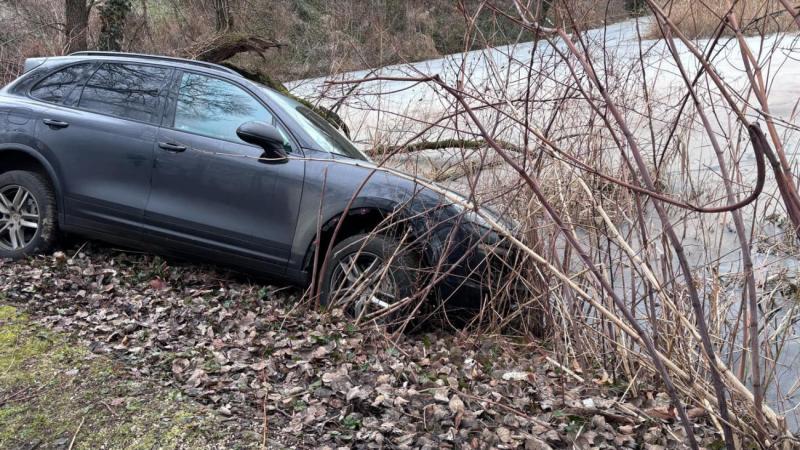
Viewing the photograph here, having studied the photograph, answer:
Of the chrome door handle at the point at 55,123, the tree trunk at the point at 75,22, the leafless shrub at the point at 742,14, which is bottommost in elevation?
the chrome door handle at the point at 55,123

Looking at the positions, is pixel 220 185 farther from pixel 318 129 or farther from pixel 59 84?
pixel 59 84

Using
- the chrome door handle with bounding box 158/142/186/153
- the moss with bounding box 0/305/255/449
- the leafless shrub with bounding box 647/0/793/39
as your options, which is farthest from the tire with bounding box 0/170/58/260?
the leafless shrub with bounding box 647/0/793/39

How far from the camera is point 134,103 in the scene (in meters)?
6.21

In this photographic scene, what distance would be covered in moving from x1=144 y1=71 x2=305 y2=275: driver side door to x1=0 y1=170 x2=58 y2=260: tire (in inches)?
37.3

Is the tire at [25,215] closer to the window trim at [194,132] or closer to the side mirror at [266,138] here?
the window trim at [194,132]

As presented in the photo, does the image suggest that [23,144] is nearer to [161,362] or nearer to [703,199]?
[161,362]

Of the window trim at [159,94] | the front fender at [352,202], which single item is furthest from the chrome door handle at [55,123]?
the front fender at [352,202]

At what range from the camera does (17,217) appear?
251 inches

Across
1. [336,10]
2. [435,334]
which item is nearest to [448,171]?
[435,334]

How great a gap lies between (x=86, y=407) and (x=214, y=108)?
9.11ft

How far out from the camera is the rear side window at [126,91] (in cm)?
616

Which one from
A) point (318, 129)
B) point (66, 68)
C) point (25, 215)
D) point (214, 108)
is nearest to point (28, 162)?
→ point (25, 215)

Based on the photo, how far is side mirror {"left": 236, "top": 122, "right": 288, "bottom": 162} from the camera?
5.43 meters

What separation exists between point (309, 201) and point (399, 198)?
67cm
